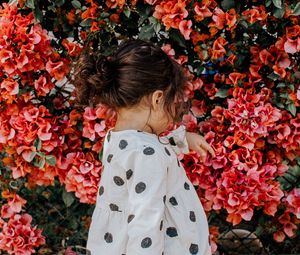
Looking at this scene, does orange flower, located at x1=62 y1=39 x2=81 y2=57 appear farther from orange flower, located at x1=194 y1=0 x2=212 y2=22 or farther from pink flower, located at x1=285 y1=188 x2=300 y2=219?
pink flower, located at x1=285 y1=188 x2=300 y2=219

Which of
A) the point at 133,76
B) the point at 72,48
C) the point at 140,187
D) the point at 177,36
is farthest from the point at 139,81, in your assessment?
the point at 72,48

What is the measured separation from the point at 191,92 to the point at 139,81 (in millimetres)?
679

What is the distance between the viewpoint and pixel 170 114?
8.50ft

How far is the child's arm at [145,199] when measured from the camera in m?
2.36

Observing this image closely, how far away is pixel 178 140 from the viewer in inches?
113

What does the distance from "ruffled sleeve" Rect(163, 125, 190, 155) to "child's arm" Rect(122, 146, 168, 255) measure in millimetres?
385

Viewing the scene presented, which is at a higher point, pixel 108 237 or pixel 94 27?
pixel 94 27

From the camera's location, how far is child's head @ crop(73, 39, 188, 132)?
253cm

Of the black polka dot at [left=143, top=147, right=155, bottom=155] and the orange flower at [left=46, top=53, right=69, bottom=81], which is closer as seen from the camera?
the black polka dot at [left=143, top=147, right=155, bottom=155]

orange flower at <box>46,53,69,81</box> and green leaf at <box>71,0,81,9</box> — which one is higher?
green leaf at <box>71,0,81,9</box>

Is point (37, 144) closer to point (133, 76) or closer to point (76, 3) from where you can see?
point (76, 3)

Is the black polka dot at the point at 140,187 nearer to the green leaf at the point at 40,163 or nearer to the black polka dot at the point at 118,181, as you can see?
the black polka dot at the point at 118,181

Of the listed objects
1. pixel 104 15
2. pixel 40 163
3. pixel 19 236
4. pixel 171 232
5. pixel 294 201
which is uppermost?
pixel 104 15

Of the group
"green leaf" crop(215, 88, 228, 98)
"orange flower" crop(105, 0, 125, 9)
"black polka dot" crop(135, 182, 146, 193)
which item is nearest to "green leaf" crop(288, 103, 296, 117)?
"green leaf" crop(215, 88, 228, 98)
